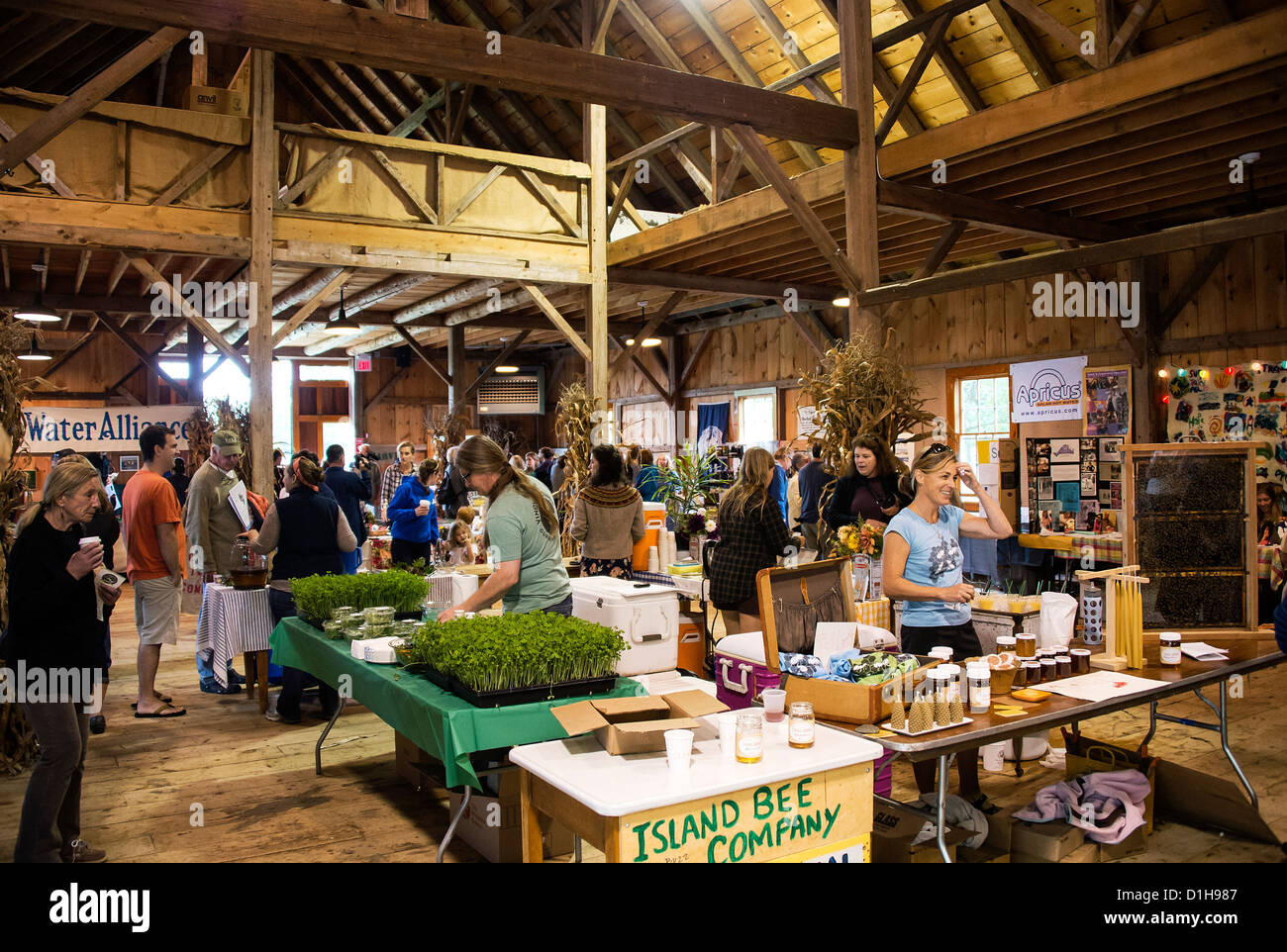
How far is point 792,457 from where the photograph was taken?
11.6m

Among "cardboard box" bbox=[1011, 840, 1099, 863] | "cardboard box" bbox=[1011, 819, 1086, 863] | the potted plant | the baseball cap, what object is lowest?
"cardboard box" bbox=[1011, 840, 1099, 863]

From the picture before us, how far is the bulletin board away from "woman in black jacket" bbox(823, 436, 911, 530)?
14.6ft

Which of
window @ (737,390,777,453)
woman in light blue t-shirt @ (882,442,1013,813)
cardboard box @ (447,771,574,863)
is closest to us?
cardboard box @ (447,771,574,863)

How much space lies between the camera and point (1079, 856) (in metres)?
3.56

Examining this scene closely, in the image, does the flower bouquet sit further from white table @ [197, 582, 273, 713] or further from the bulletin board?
the bulletin board

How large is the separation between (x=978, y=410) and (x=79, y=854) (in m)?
10.6

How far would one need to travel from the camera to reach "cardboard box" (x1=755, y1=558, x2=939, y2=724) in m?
2.99

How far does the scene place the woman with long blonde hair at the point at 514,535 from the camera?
4.05m

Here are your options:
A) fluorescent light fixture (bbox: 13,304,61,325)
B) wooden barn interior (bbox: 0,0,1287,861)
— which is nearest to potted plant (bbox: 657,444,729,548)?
wooden barn interior (bbox: 0,0,1287,861)

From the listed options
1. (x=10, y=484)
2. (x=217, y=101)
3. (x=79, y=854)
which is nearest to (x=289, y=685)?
(x=10, y=484)

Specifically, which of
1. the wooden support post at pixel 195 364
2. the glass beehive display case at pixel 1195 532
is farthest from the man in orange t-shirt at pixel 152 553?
the wooden support post at pixel 195 364

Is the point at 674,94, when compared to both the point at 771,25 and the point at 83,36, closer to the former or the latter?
the point at 771,25

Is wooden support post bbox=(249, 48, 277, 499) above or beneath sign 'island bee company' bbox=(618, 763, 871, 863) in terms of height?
above

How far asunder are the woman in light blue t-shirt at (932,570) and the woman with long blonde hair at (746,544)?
1.33 meters
